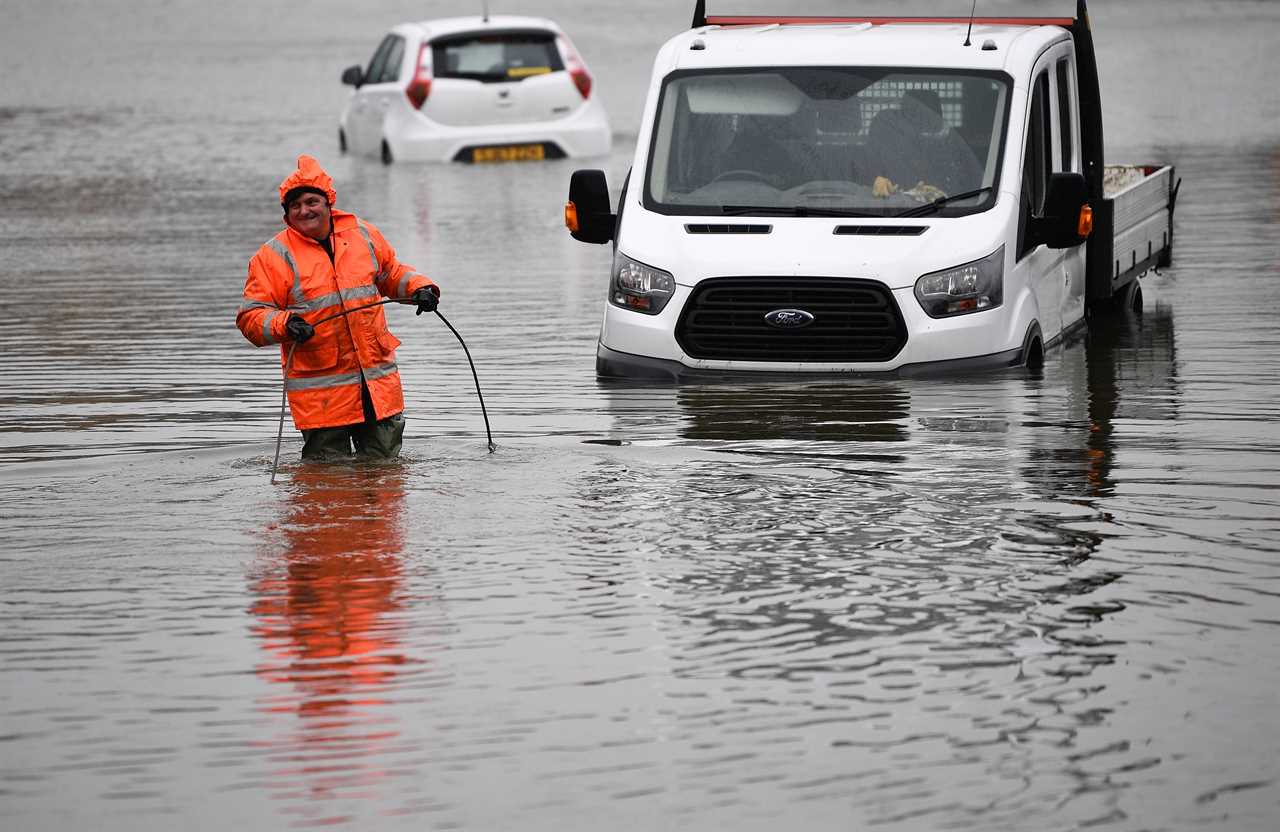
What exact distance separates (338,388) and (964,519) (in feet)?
8.09

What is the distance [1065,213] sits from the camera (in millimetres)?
11352

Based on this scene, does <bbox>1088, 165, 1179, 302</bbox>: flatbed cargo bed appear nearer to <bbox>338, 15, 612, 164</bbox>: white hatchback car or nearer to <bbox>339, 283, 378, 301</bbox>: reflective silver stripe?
<bbox>339, 283, 378, 301</bbox>: reflective silver stripe

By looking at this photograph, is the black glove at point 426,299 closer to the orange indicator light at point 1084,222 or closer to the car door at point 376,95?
the orange indicator light at point 1084,222

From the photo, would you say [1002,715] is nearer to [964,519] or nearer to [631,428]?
[964,519]

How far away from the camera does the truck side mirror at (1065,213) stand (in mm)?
11305

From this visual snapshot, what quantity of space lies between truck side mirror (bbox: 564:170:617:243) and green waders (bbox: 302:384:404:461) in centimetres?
241

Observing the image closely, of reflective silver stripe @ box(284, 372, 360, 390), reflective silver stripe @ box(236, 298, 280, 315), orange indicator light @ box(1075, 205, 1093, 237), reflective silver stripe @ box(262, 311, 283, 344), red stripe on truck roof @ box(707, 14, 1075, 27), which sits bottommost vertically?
reflective silver stripe @ box(284, 372, 360, 390)

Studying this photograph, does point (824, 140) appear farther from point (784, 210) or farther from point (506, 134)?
point (506, 134)

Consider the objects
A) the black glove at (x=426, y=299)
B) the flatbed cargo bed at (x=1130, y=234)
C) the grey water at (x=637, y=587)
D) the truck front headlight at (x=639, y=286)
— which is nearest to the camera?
the grey water at (x=637, y=587)

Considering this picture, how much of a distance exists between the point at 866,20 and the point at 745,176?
1.64 m

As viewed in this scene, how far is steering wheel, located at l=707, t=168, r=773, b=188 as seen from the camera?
38.4 ft

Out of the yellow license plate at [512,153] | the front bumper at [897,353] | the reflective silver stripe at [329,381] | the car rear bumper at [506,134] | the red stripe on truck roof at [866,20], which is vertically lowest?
the yellow license plate at [512,153]

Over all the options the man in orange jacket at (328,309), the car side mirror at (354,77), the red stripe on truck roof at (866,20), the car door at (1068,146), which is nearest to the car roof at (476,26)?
the car side mirror at (354,77)

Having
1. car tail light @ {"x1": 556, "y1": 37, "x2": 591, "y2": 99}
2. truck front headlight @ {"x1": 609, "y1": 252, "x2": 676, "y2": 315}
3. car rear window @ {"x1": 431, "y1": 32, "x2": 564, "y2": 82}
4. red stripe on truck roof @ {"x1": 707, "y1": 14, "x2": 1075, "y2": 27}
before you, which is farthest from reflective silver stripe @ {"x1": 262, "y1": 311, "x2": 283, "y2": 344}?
car tail light @ {"x1": 556, "y1": 37, "x2": 591, "y2": 99}
